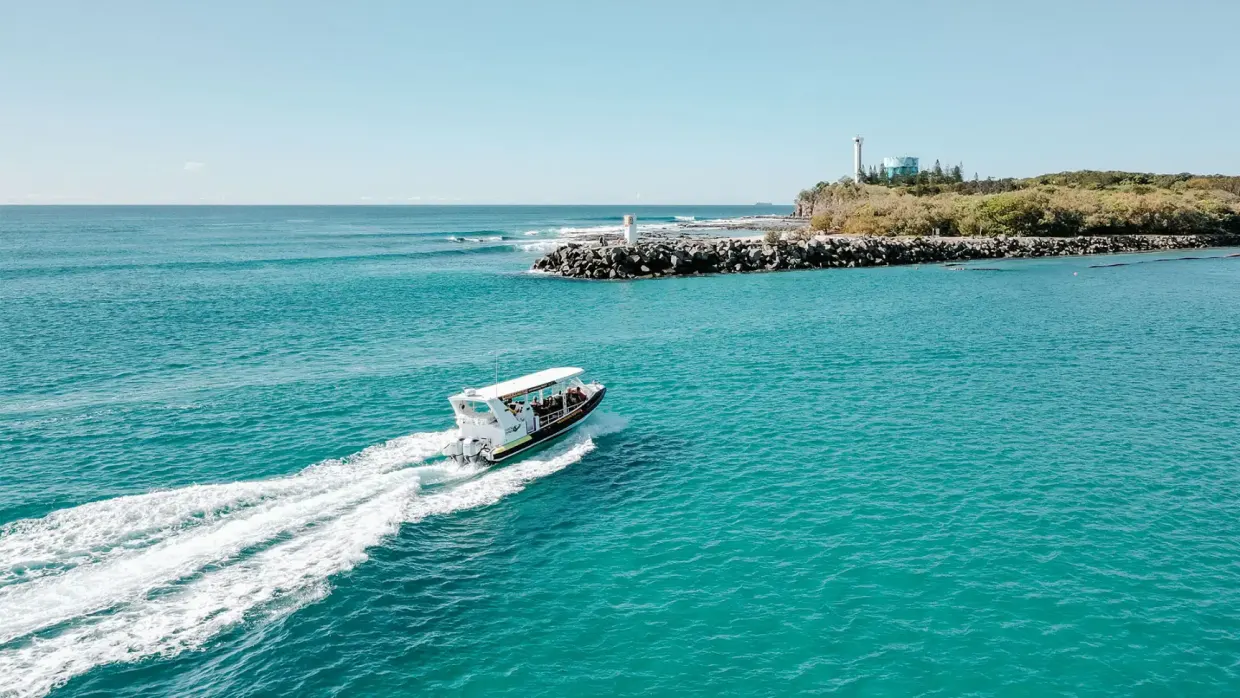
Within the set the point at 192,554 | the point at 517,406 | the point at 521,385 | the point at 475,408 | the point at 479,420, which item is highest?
the point at 521,385

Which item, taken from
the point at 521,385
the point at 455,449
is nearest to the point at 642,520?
the point at 455,449

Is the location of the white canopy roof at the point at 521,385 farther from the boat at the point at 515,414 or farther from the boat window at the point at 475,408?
the boat window at the point at 475,408

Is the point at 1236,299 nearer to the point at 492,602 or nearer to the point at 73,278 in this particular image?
the point at 492,602

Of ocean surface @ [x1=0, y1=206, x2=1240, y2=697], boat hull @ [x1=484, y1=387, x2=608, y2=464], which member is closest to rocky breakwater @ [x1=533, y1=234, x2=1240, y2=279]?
ocean surface @ [x1=0, y1=206, x2=1240, y2=697]

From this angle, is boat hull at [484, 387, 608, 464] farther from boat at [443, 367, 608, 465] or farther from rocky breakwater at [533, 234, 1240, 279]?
rocky breakwater at [533, 234, 1240, 279]

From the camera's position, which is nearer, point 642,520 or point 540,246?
point 642,520

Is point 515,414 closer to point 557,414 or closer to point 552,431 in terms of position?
point 552,431
